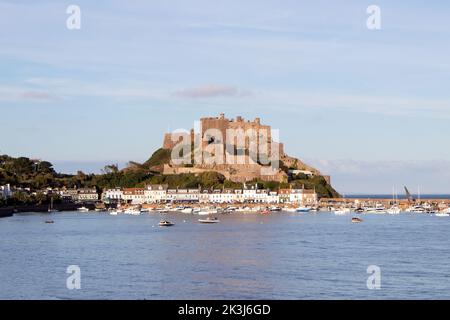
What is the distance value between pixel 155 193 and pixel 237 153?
39.4 feet

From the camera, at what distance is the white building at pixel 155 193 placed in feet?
327

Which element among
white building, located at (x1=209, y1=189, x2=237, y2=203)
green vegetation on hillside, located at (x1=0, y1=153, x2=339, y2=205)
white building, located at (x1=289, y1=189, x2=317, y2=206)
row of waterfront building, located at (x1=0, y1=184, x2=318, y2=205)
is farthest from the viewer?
green vegetation on hillside, located at (x1=0, y1=153, x2=339, y2=205)

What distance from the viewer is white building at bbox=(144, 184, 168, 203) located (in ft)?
327

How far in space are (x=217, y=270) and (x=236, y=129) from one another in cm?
8139

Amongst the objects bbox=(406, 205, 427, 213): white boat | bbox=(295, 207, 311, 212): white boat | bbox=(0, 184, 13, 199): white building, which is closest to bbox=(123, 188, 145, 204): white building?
bbox=(0, 184, 13, 199): white building

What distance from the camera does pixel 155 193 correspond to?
329ft

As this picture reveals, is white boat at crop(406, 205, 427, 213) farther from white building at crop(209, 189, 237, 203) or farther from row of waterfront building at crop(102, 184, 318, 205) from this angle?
white building at crop(209, 189, 237, 203)

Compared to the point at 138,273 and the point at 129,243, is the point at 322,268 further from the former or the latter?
the point at 129,243

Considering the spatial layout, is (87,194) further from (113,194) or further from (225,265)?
(225,265)

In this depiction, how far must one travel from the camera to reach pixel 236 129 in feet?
342

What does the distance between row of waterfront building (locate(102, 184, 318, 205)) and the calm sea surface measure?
5491cm

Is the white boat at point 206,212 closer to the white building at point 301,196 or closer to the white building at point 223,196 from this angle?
the white building at point 223,196
